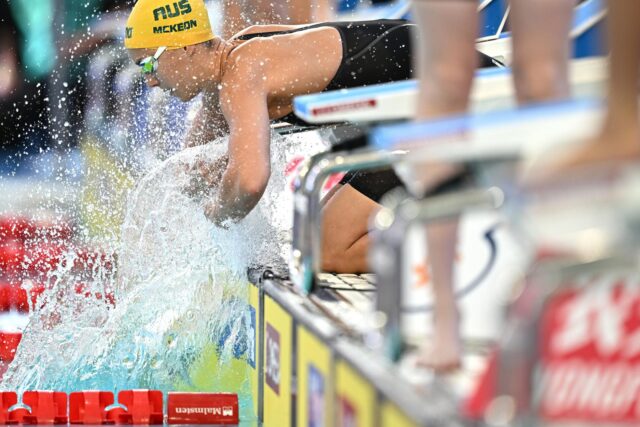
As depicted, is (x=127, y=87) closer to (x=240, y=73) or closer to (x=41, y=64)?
(x=41, y=64)

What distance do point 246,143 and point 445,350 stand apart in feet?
5.47

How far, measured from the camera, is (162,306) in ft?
11.3

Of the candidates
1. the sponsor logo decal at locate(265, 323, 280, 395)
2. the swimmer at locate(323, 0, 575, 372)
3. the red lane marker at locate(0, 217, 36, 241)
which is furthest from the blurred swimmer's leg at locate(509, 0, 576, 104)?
the red lane marker at locate(0, 217, 36, 241)

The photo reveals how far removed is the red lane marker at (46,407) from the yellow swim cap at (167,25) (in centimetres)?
112

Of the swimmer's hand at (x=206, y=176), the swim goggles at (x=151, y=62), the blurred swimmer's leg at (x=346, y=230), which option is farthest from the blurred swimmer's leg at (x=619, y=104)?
the swimmer's hand at (x=206, y=176)

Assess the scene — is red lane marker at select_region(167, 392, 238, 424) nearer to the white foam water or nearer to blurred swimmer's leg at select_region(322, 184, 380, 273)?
the white foam water

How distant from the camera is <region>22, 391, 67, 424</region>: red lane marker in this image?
3045 millimetres

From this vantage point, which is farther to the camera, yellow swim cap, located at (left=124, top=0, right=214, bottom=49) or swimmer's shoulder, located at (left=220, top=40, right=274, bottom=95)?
yellow swim cap, located at (left=124, top=0, right=214, bottom=49)

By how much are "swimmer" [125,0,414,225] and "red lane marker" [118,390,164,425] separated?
2.00 ft

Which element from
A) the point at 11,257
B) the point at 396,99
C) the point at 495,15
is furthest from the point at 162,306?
the point at 11,257

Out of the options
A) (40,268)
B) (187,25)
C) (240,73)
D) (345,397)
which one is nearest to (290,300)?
(345,397)

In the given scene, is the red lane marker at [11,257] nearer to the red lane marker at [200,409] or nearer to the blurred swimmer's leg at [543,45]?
the red lane marker at [200,409]

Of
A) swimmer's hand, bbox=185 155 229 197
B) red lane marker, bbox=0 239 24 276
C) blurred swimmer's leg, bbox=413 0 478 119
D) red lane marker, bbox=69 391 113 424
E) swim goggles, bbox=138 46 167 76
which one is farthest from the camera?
red lane marker, bbox=0 239 24 276

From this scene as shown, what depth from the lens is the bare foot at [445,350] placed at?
1.67 metres
